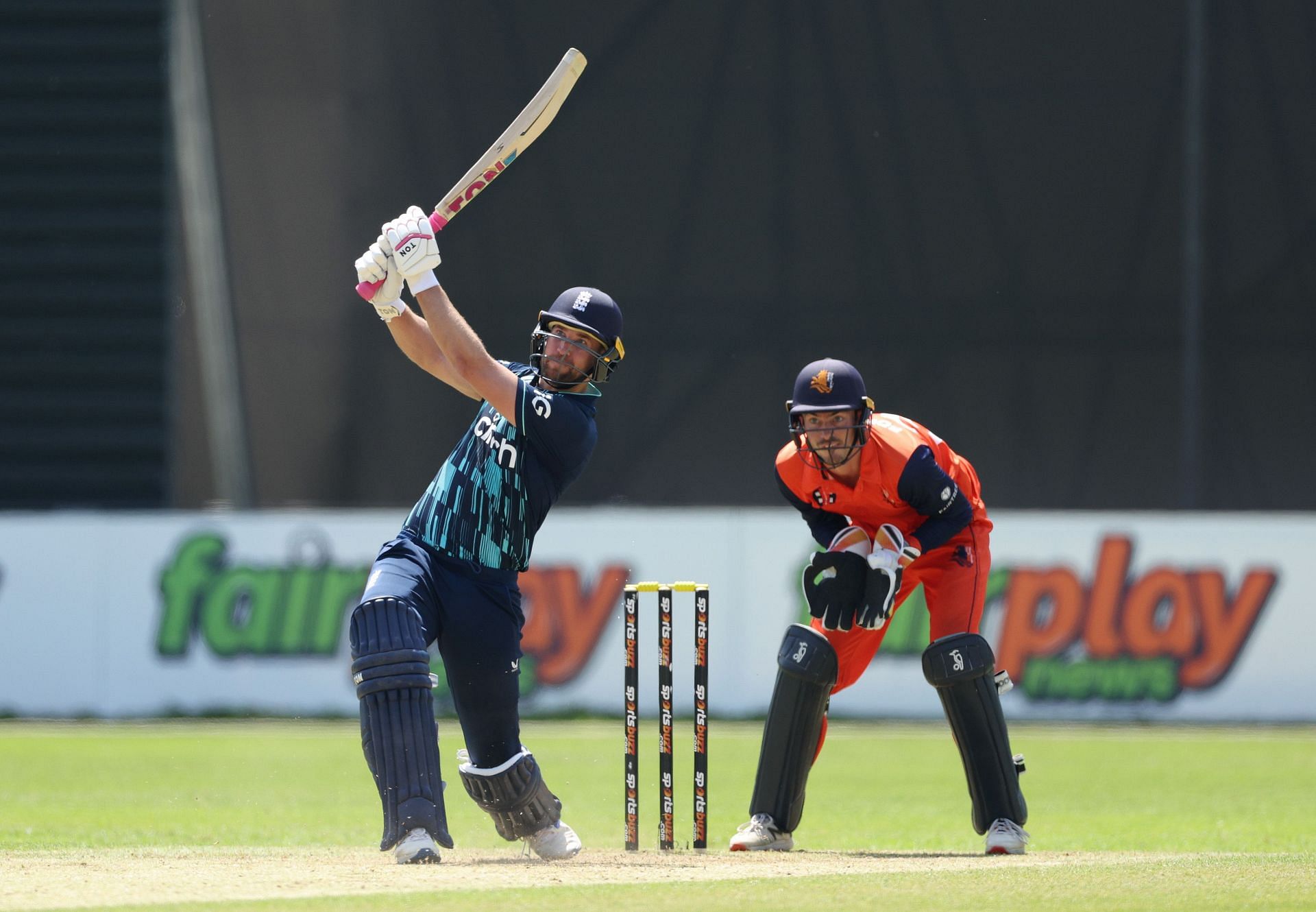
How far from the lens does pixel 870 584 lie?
5617 millimetres

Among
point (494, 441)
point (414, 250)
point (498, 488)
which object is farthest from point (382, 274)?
point (498, 488)

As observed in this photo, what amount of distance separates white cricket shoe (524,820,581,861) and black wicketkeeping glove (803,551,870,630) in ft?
3.46

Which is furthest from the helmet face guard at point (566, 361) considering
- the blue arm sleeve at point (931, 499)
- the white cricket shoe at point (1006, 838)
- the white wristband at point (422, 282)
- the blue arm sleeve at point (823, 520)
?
the white cricket shoe at point (1006, 838)

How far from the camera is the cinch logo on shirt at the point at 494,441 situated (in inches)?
209

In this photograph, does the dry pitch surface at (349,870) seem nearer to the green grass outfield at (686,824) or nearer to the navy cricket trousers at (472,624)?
the green grass outfield at (686,824)

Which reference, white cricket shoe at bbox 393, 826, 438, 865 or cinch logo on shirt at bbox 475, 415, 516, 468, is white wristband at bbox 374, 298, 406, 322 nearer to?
cinch logo on shirt at bbox 475, 415, 516, 468

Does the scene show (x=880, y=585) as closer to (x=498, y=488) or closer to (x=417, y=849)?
(x=498, y=488)

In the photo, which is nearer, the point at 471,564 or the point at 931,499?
the point at 471,564

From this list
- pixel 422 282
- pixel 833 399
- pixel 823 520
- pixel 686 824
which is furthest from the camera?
pixel 686 824

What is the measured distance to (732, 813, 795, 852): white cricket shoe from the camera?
5758 millimetres

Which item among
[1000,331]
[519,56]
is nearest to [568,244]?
[519,56]

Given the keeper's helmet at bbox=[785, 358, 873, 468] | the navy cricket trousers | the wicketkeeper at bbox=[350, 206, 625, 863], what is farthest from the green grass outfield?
the keeper's helmet at bbox=[785, 358, 873, 468]

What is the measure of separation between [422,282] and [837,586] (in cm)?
163

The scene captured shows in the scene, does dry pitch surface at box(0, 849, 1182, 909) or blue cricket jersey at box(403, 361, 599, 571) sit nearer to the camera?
dry pitch surface at box(0, 849, 1182, 909)
